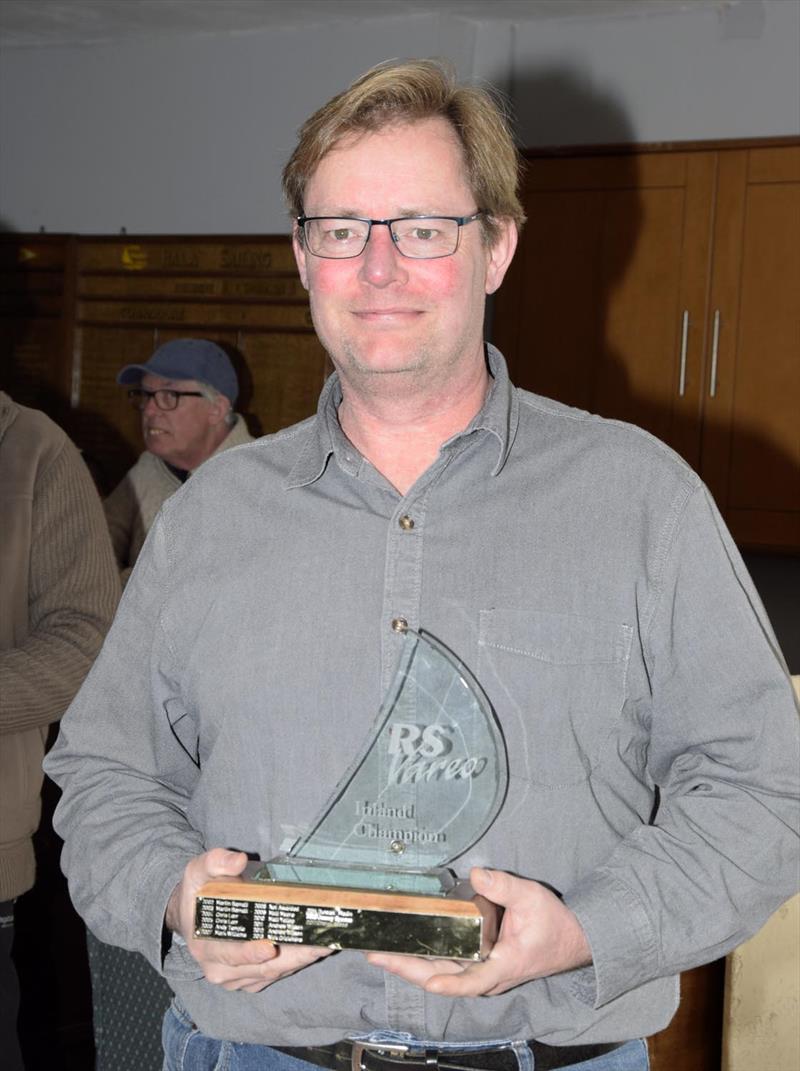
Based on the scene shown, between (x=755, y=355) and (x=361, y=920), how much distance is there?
482 cm

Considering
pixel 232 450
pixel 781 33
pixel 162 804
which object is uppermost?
pixel 781 33

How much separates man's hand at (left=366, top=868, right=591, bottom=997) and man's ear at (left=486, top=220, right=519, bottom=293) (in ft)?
1.98

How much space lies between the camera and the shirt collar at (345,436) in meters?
1.34

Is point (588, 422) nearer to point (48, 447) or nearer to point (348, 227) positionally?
point (348, 227)

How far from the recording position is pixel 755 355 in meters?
5.55

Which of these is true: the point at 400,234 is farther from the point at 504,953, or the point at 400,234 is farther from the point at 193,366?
the point at 193,366

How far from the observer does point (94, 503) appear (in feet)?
7.08

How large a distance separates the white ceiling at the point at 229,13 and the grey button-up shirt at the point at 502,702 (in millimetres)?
4615

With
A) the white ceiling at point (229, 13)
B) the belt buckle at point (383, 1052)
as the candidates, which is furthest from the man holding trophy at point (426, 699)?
the white ceiling at point (229, 13)

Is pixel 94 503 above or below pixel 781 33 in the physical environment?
below

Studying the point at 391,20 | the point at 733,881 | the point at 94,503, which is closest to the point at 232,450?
the point at 733,881

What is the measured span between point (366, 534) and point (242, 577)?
127 mm

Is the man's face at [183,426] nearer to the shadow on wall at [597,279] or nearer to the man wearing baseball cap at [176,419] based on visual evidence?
the man wearing baseball cap at [176,419]

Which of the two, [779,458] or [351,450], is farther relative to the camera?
[779,458]
